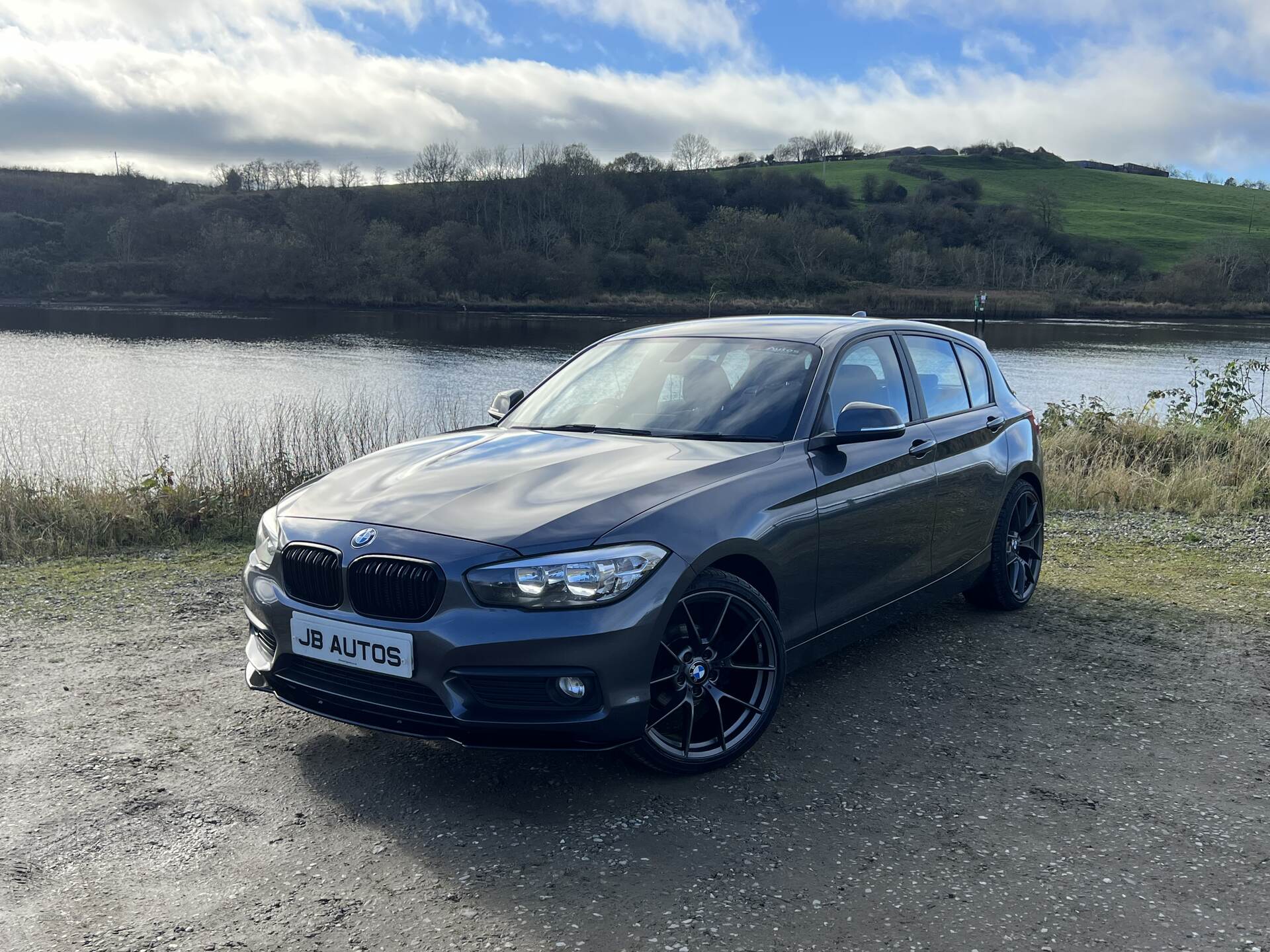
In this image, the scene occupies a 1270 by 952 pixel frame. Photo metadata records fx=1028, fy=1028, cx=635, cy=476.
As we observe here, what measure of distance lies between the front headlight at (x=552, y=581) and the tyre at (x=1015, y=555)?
3255 millimetres

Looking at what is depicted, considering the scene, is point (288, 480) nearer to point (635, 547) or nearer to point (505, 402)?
point (505, 402)

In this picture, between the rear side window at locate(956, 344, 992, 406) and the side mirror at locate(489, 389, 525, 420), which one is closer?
the side mirror at locate(489, 389, 525, 420)

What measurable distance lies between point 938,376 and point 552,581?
10.0 ft

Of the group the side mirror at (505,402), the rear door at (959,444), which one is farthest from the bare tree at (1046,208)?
the side mirror at (505,402)

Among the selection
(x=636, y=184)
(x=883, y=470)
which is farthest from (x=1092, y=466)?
(x=636, y=184)

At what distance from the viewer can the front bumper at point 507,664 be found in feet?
10.7

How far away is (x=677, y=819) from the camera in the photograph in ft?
11.4

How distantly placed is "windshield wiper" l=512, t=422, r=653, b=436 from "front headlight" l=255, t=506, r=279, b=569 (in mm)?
1262

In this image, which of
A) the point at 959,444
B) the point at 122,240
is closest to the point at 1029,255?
the point at 122,240

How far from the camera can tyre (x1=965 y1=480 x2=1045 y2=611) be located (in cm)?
593

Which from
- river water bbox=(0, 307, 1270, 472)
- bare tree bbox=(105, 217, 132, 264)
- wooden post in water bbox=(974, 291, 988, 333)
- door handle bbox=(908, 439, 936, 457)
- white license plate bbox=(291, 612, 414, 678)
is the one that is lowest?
river water bbox=(0, 307, 1270, 472)

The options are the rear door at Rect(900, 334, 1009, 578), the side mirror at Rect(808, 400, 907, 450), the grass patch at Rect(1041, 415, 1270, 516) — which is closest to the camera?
the side mirror at Rect(808, 400, 907, 450)

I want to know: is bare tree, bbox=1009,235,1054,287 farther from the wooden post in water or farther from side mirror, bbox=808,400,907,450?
side mirror, bbox=808,400,907,450

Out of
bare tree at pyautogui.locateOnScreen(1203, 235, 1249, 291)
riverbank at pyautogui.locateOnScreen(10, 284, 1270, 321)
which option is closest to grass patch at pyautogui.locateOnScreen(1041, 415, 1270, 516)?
riverbank at pyautogui.locateOnScreen(10, 284, 1270, 321)
